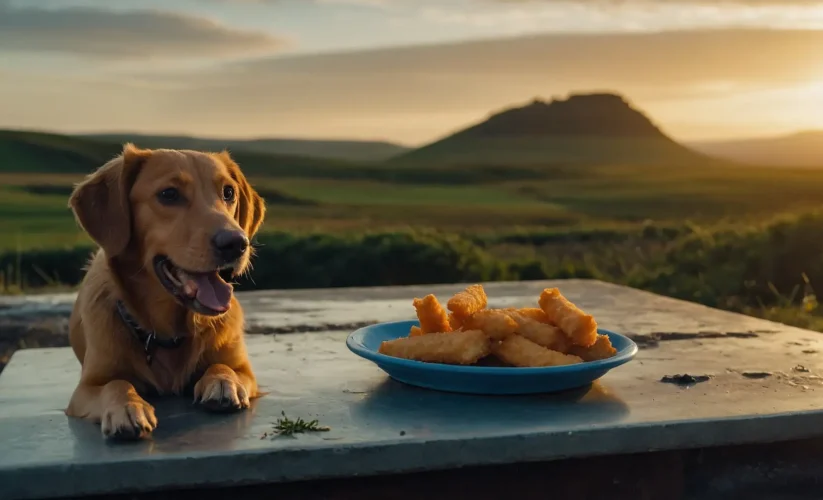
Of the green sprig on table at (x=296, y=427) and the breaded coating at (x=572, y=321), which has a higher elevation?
the breaded coating at (x=572, y=321)

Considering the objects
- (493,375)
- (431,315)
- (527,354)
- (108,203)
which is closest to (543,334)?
(527,354)

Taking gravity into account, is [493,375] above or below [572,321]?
below

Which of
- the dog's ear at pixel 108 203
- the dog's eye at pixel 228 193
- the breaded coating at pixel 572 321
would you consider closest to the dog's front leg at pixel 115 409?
the dog's ear at pixel 108 203

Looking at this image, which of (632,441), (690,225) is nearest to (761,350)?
(632,441)

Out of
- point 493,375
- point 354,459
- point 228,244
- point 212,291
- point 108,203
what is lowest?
point 354,459

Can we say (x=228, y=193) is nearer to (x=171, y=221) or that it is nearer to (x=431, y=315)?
(x=171, y=221)

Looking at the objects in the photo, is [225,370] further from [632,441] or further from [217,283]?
[632,441]

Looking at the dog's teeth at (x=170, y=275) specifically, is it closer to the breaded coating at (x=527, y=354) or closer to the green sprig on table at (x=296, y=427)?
the green sprig on table at (x=296, y=427)
